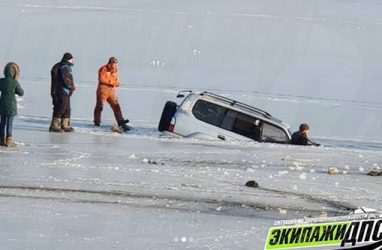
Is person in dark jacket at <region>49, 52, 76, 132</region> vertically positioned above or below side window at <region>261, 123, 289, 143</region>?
above

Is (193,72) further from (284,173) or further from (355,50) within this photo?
(284,173)

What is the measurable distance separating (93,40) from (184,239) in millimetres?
33919

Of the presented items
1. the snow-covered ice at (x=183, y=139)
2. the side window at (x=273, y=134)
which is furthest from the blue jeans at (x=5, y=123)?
the side window at (x=273, y=134)

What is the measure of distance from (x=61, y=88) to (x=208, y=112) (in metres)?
3.27

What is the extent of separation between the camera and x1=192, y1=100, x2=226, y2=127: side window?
773 inches

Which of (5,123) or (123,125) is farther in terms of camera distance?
(123,125)

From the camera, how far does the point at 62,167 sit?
13914mm

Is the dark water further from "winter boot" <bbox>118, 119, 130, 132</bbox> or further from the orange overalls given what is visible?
the orange overalls

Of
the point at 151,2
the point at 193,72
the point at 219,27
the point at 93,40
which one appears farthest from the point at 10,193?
the point at 151,2

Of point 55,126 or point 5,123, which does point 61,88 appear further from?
point 5,123

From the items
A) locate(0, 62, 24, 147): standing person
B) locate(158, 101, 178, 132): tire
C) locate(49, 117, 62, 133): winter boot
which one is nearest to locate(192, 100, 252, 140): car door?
locate(158, 101, 178, 132): tire

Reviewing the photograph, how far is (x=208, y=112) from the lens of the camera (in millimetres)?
19688

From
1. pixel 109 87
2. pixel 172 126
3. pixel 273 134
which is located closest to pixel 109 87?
pixel 109 87

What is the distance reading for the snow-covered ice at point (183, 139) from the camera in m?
10.6
